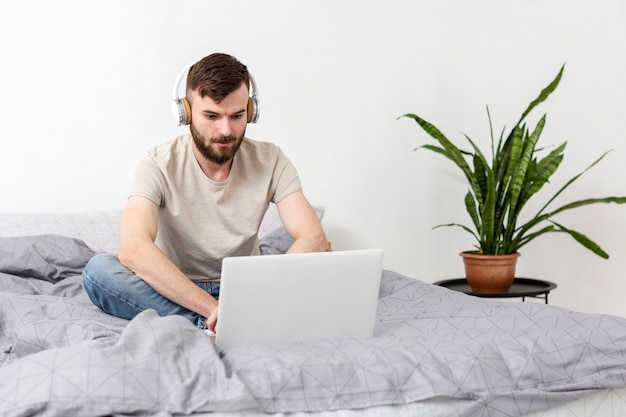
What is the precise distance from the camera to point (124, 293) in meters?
2.07

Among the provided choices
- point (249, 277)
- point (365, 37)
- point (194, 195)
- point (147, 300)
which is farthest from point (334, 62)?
point (249, 277)

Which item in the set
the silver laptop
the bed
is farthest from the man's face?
the silver laptop

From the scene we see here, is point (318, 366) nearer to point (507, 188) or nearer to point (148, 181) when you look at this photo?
point (148, 181)

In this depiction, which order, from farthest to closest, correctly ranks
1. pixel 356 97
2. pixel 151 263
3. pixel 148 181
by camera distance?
pixel 356 97
pixel 148 181
pixel 151 263

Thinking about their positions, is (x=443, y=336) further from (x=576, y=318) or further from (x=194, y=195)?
(x=194, y=195)

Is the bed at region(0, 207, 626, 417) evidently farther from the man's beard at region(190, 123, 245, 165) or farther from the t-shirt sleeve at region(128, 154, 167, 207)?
the man's beard at region(190, 123, 245, 165)

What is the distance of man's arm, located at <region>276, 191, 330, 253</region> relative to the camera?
90.0 inches

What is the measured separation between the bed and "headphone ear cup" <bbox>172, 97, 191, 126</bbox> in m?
0.58

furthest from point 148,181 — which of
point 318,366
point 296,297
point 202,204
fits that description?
point 318,366

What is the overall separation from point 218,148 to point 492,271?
4.54 ft

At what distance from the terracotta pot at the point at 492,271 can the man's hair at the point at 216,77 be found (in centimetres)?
135

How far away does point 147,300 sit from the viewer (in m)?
2.06

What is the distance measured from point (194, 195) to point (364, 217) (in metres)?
1.44

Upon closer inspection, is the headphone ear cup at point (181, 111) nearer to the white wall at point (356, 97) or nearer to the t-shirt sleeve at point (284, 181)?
the t-shirt sleeve at point (284, 181)
